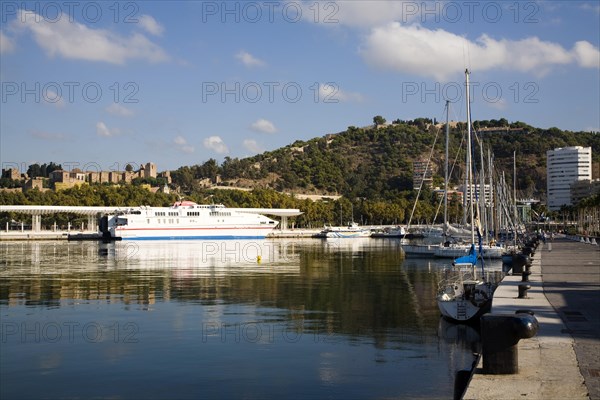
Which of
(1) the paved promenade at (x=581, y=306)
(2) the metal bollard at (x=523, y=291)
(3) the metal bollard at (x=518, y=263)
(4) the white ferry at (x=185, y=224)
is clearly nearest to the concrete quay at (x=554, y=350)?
(1) the paved promenade at (x=581, y=306)

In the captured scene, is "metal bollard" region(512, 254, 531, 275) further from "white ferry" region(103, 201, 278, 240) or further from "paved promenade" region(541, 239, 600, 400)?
"white ferry" region(103, 201, 278, 240)

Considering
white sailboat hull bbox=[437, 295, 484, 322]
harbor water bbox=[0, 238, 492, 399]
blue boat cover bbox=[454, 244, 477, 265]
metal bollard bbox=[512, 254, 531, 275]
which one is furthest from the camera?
metal bollard bbox=[512, 254, 531, 275]

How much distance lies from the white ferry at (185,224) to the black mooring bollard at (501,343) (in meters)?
117

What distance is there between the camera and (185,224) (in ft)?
422

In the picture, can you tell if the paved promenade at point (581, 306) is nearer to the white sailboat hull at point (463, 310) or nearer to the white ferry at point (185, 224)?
the white sailboat hull at point (463, 310)

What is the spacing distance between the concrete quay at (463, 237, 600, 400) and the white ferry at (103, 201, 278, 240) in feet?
347

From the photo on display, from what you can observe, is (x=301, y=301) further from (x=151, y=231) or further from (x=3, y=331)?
(x=151, y=231)

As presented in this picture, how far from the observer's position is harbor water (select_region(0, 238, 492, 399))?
54.7 feet

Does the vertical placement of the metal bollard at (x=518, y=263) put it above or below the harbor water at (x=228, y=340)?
above

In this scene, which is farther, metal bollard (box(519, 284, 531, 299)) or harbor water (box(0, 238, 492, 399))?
metal bollard (box(519, 284, 531, 299))

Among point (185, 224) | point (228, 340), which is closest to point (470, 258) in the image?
point (228, 340)

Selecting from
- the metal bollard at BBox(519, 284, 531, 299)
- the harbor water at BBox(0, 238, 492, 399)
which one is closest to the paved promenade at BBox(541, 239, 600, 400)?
the metal bollard at BBox(519, 284, 531, 299)

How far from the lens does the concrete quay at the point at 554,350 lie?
35.9ft

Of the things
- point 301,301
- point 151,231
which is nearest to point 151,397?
point 301,301
